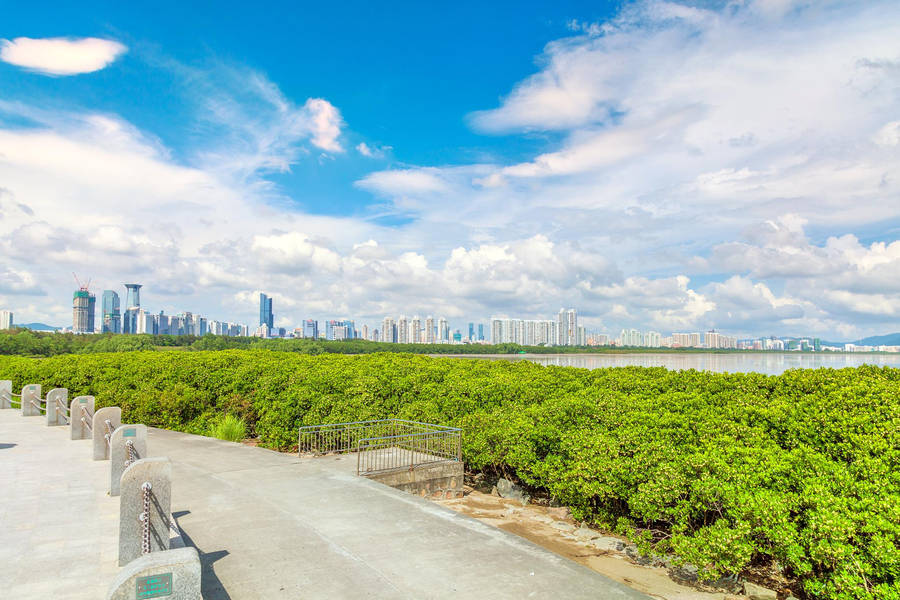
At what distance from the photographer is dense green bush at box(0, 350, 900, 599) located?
20.1 feet

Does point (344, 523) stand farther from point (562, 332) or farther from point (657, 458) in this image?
point (562, 332)

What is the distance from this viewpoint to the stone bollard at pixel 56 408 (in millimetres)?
17531

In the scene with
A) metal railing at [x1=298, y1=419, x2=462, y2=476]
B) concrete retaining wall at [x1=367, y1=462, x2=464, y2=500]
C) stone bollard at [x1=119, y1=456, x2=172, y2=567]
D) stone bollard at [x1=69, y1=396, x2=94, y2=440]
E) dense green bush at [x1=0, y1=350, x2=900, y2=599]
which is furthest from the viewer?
stone bollard at [x1=69, y1=396, x2=94, y2=440]

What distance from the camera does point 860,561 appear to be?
5.44 meters

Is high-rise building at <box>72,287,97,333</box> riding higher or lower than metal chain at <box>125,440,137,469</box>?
higher

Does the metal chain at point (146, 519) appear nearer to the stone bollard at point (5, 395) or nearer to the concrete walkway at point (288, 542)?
the concrete walkway at point (288, 542)

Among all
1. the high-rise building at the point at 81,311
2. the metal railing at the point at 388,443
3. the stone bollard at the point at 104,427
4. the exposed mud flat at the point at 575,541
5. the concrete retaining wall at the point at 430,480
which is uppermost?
the high-rise building at the point at 81,311

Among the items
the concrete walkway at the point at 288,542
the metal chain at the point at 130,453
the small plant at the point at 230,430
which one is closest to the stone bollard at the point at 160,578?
the concrete walkway at the point at 288,542

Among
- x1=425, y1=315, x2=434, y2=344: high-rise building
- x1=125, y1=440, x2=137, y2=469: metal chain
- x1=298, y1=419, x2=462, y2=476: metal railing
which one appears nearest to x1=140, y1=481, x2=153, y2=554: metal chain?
x1=125, y1=440, x2=137, y2=469: metal chain

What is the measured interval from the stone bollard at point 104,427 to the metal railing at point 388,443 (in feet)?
13.6

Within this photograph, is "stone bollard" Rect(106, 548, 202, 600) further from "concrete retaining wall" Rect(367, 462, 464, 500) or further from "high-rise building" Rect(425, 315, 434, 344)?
"high-rise building" Rect(425, 315, 434, 344)

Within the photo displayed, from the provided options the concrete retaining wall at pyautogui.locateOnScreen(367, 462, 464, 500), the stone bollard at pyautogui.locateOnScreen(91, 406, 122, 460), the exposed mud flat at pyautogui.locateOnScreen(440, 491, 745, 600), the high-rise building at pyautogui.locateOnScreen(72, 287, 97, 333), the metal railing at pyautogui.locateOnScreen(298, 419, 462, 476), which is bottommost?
the exposed mud flat at pyautogui.locateOnScreen(440, 491, 745, 600)

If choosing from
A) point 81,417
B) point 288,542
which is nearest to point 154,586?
point 288,542

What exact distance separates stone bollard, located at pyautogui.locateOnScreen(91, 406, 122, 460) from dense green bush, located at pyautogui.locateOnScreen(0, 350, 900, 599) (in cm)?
425
